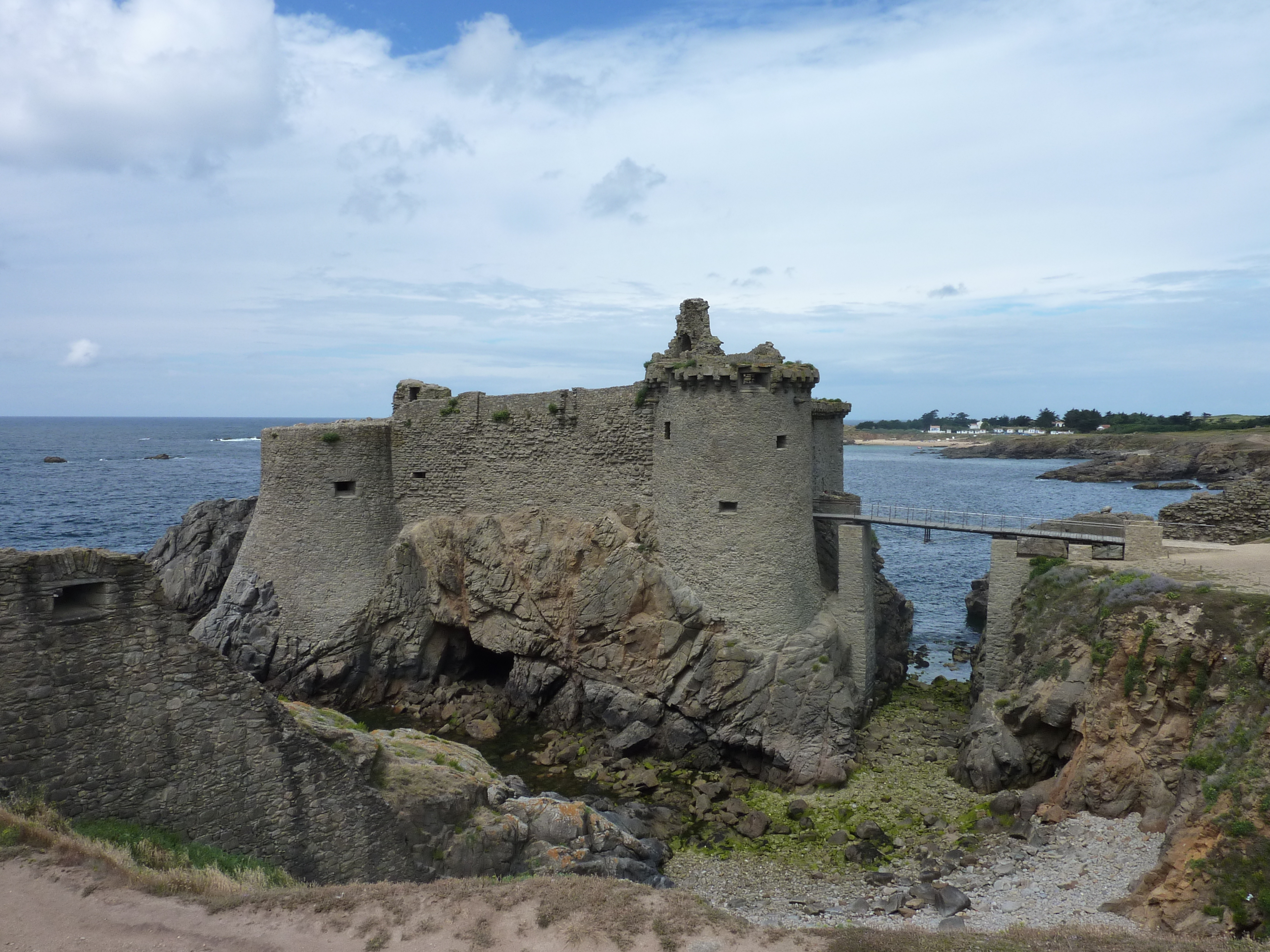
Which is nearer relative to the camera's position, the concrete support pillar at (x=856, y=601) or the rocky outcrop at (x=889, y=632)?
the concrete support pillar at (x=856, y=601)

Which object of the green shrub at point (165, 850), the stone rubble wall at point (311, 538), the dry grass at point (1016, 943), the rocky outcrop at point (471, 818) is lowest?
the rocky outcrop at point (471, 818)

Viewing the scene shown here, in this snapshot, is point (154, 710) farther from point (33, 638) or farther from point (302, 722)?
point (302, 722)

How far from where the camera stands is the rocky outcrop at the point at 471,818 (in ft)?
53.0

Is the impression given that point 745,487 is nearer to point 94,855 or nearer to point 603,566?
point 603,566

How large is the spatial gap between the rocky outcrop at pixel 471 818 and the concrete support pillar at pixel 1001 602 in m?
13.0

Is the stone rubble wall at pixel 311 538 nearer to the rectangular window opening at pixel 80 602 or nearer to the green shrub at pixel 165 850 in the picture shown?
the green shrub at pixel 165 850

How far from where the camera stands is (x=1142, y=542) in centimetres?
2464

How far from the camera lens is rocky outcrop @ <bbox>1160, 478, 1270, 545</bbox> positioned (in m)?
27.3

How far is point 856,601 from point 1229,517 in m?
13.3

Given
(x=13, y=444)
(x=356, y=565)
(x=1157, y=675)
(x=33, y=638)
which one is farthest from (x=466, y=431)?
(x=13, y=444)

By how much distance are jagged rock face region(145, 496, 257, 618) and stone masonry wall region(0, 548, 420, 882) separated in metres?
24.2

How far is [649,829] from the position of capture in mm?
22219

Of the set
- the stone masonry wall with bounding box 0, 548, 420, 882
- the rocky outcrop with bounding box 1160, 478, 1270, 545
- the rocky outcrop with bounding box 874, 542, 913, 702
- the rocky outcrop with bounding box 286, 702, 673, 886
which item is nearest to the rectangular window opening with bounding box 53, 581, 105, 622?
the stone masonry wall with bounding box 0, 548, 420, 882

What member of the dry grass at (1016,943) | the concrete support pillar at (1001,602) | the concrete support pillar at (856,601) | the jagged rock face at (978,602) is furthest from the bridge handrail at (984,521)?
the jagged rock face at (978,602)
